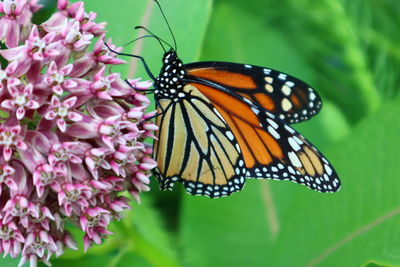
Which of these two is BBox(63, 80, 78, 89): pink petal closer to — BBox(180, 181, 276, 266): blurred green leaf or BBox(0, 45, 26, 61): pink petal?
BBox(0, 45, 26, 61): pink petal

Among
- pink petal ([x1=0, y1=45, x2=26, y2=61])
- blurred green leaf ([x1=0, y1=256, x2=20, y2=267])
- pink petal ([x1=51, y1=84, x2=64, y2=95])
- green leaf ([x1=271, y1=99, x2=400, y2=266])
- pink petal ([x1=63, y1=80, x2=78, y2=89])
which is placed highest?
pink petal ([x1=0, y1=45, x2=26, y2=61])

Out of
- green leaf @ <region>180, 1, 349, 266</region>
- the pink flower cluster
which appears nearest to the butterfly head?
the pink flower cluster

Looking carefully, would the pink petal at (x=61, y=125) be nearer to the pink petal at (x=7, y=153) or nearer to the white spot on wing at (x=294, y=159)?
the pink petal at (x=7, y=153)

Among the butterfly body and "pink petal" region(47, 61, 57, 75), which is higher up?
"pink petal" region(47, 61, 57, 75)

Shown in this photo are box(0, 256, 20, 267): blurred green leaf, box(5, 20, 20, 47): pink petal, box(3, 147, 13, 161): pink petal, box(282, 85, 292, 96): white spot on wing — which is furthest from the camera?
box(282, 85, 292, 96): white spot on wing

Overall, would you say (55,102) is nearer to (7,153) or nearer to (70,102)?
(70,102)

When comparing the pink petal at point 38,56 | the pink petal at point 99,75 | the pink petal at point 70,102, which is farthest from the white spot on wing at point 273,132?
the pink petal at point 38,56

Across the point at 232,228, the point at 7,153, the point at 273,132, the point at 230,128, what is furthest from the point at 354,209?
the point at 7,153
